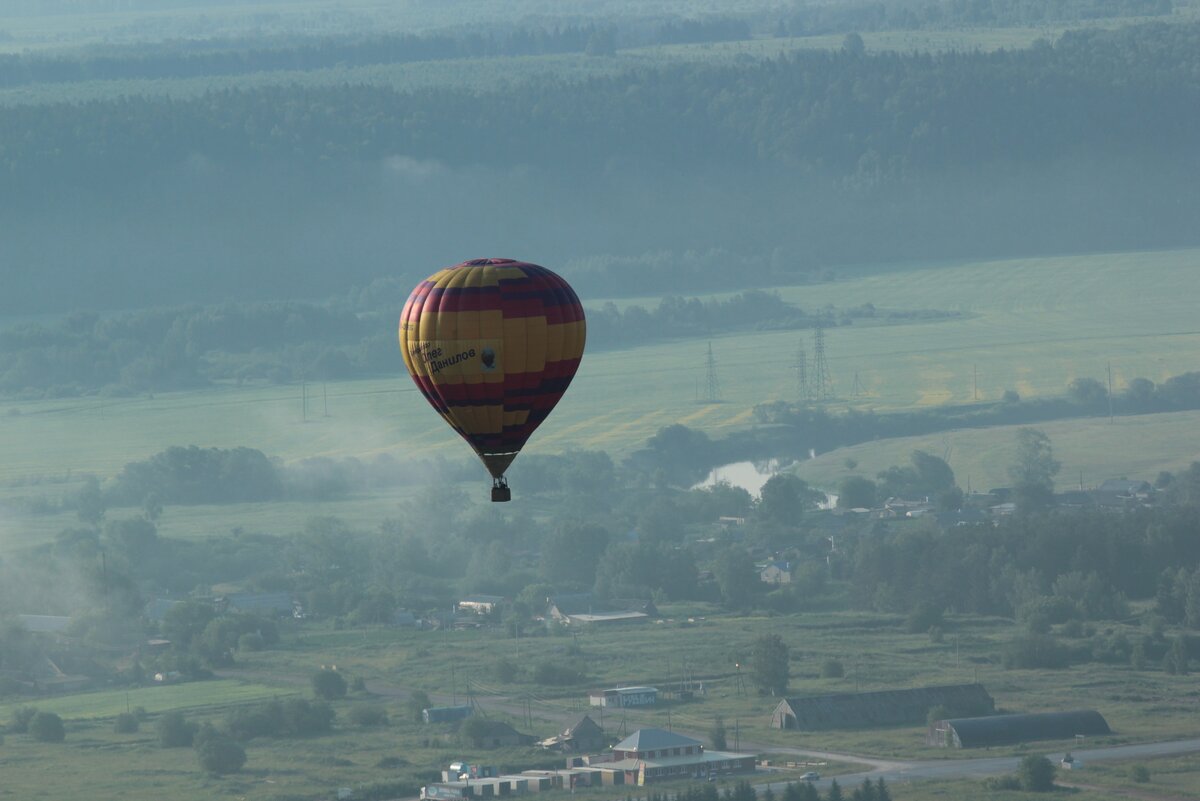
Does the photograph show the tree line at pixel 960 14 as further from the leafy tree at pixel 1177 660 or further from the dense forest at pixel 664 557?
the leafy tree at pixel 1177 660

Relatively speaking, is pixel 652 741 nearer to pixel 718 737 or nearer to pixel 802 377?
pixel 718 737

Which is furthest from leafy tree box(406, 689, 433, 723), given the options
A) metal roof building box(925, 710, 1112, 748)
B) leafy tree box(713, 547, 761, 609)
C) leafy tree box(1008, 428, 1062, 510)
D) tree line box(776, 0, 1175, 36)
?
tree line box(776, 0, 1175, 36)

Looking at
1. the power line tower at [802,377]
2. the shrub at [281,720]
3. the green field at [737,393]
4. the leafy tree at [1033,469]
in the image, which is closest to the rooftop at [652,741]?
the shrub at [281,720]

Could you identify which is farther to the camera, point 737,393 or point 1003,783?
point 737,393

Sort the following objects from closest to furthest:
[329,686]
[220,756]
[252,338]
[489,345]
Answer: [489,345] → [220,756] → [329,686] → [252,338]

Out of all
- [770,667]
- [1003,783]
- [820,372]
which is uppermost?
[820,372]

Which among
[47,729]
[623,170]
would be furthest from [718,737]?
[623,170]
